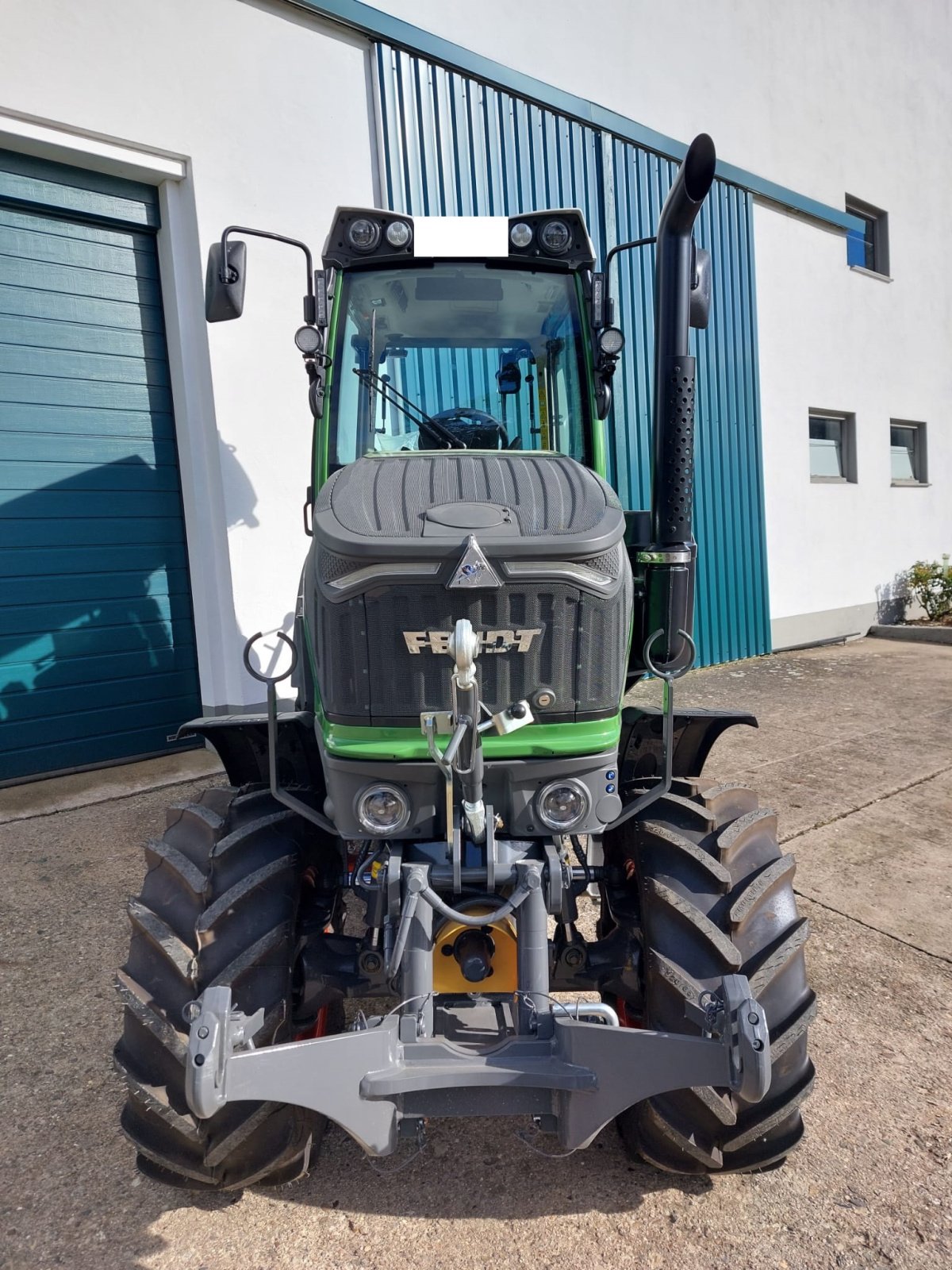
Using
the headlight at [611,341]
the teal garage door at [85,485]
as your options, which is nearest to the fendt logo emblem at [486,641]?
the headlight at [611,341]

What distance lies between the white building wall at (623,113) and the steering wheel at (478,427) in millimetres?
3155

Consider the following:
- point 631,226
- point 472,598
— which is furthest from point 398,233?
point 631,226

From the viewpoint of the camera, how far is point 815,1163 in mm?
2211

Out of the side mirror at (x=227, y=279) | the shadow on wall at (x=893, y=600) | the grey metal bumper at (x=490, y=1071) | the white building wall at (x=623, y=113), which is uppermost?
the white building wall at (x=623, y=113)

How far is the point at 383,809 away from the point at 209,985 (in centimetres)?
59

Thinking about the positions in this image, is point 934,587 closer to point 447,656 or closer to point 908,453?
point 908,453

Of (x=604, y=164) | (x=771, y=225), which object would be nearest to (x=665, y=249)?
(x=604, y=164)

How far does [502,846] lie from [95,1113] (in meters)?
1.52

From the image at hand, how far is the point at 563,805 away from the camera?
213 centimetres

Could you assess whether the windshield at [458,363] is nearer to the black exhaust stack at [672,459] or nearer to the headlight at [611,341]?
the headlight at [611,341]

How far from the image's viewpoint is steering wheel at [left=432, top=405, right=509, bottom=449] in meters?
3.05

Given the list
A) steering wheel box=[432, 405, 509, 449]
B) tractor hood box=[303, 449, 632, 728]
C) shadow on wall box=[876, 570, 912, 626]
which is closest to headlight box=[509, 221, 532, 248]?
steering wheel box=[432, 405, 509, 449]

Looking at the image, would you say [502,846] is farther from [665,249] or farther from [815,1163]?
[665,249]

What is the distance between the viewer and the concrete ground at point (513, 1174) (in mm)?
1967
